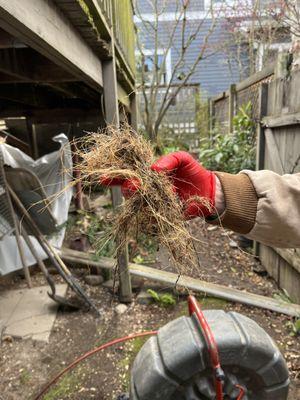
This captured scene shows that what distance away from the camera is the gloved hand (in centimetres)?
121

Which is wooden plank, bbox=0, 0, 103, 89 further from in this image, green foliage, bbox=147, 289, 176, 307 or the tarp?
green foliage, bbox=147, 289, 176, 307

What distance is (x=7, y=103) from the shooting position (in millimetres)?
4082

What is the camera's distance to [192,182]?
130 centimetres

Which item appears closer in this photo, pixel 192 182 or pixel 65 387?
pixel 192 182

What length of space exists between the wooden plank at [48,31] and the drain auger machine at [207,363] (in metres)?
1.17

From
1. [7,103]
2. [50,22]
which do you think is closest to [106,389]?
[50,22]

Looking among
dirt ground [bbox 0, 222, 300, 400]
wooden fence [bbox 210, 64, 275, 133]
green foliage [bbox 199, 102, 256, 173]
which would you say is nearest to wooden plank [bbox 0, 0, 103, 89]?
dirt ground [bbox 0, 222, 300, 400]

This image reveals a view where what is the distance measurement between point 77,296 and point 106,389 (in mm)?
947

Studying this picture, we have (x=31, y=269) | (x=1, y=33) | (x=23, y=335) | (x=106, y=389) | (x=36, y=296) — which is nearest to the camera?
(x=1, y=33)

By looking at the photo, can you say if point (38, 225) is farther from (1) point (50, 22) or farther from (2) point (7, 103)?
(2) point (7, 103)

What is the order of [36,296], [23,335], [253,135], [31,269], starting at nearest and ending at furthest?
[23,335], [36,296], [31,269], [253,135]

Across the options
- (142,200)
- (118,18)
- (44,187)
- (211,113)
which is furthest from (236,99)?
(142,200)

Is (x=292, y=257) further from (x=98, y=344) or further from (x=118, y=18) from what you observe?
(x=118, y=18)

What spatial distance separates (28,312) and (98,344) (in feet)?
2.52
